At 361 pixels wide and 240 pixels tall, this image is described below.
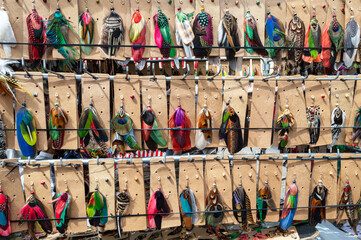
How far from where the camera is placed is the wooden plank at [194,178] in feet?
4.51

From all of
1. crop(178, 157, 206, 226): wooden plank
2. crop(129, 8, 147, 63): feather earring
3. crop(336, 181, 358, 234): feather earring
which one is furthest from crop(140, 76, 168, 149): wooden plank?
crop(336, 181, 358, 234): feather earring

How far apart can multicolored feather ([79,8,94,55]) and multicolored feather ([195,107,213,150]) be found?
665 mm

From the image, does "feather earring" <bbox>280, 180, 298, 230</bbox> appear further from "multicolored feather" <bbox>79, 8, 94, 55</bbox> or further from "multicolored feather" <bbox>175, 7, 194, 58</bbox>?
"multicolored feather" <bbox>79, 8, 94, 55</bbox>

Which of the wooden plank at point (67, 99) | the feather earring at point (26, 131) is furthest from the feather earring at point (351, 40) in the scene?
the feather earring at point (26, 131)

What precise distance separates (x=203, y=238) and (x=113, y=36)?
1.25 metres

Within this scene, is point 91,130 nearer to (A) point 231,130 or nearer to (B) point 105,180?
(B) point 105,180

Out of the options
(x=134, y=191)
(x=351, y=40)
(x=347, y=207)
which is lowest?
(x=347, y=207)

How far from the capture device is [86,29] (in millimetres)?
1283

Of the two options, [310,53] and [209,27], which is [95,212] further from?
[310,53]

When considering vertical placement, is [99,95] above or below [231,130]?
above

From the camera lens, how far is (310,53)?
1414mm

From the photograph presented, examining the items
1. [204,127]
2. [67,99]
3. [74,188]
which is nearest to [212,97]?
[204,127]

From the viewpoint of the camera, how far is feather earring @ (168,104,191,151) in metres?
1.35

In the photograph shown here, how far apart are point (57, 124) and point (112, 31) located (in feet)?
1.73
